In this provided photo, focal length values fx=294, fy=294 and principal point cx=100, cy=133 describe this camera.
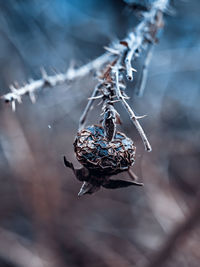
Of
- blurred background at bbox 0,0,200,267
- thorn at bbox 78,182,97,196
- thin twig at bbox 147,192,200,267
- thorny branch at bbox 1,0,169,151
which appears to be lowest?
thin twig at bbox 147,192,200,267

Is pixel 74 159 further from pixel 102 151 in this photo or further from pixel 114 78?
pixel 114 78

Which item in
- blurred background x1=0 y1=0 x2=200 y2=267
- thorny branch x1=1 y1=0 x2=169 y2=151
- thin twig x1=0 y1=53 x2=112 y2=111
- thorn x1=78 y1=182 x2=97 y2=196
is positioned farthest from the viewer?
blurred background x1=0 y1=0 x2=200 y2=267

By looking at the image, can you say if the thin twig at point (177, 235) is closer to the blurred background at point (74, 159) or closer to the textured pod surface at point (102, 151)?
the blurred background at point (74, 159)

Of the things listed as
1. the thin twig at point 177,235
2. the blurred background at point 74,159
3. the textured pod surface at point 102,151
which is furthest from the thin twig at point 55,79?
the blurred background at point 74,159

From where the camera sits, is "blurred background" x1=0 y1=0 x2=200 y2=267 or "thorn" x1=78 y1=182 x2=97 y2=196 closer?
"thorn" x1=78 y1=182 x2=97 y2=196

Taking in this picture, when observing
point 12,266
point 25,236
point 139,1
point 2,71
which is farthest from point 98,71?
point 25,236

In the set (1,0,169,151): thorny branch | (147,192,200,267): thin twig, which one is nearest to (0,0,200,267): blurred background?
(147,192,200,267): thin twig

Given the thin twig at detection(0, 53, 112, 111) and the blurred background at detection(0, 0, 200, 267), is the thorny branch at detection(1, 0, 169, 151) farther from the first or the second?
the blurred background at detection(0, 0, 200, 267)
